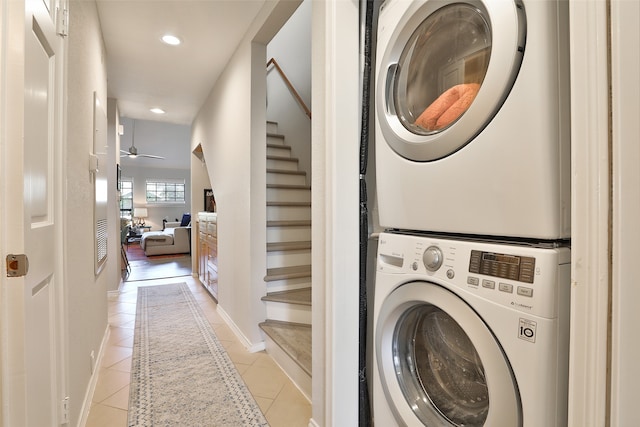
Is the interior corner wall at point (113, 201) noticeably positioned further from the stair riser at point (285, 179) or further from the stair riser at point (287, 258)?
the stair riser at point (287, 258)

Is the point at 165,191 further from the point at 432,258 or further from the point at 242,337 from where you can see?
the point at 432,258

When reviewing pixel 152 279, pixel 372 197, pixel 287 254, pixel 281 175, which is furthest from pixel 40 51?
pixel 152 279

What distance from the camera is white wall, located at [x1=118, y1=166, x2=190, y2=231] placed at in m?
10.3

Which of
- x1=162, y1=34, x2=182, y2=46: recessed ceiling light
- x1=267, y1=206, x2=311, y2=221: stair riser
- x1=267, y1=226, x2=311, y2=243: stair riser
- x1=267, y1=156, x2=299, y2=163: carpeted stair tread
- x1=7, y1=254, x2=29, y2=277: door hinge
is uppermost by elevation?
x1=162, y1=34, x2=182, y2=46: recessed ceiling light

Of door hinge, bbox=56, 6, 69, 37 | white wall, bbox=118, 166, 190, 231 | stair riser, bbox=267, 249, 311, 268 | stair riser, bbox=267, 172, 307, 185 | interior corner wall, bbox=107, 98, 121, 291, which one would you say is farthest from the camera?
white wall, bbox=118, 166, 190, 231

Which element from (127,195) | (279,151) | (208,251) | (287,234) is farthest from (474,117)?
(127,195)

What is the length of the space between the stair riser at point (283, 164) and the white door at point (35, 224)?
7.59 feet

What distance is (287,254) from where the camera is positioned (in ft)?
8.66

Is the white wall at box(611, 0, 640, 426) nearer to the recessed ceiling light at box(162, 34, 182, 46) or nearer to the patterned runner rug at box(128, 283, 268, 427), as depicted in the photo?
the patterned runner rug at box(128, 283, 268, 427)

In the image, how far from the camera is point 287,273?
2.52m

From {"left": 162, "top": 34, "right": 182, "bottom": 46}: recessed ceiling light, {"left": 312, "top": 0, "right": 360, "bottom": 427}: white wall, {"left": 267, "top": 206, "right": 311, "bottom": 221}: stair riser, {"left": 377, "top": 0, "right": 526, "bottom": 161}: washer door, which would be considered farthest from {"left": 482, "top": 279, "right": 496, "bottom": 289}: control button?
{"left": 162, "top": 34, "right": 182, "bottom": 46}: recessed ceiling light

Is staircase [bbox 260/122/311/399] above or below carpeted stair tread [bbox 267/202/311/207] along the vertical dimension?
below

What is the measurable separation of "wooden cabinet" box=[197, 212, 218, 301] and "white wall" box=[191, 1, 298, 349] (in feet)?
1.88

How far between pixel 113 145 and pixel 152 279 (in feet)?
7.00
